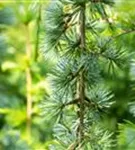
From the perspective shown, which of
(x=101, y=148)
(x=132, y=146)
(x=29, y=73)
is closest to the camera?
(x=101, y=148)

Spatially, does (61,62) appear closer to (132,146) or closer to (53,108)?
(53,108)

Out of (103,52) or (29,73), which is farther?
(29,73)

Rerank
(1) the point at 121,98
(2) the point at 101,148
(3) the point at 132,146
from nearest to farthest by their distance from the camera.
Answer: (2) the point at 101,148, (3) the point at 132,146, (1) the point at 121,98

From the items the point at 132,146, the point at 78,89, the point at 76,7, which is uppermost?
the point at 76,7

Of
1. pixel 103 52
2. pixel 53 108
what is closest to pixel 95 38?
pixel 103 52

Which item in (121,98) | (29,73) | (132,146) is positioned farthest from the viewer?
(121,98)

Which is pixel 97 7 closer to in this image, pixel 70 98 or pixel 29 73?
pixel 70 98

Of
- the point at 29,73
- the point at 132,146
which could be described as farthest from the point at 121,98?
the point at 132,146

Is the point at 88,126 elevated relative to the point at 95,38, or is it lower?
lower

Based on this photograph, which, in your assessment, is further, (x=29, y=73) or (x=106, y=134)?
(x=29, y=73)
